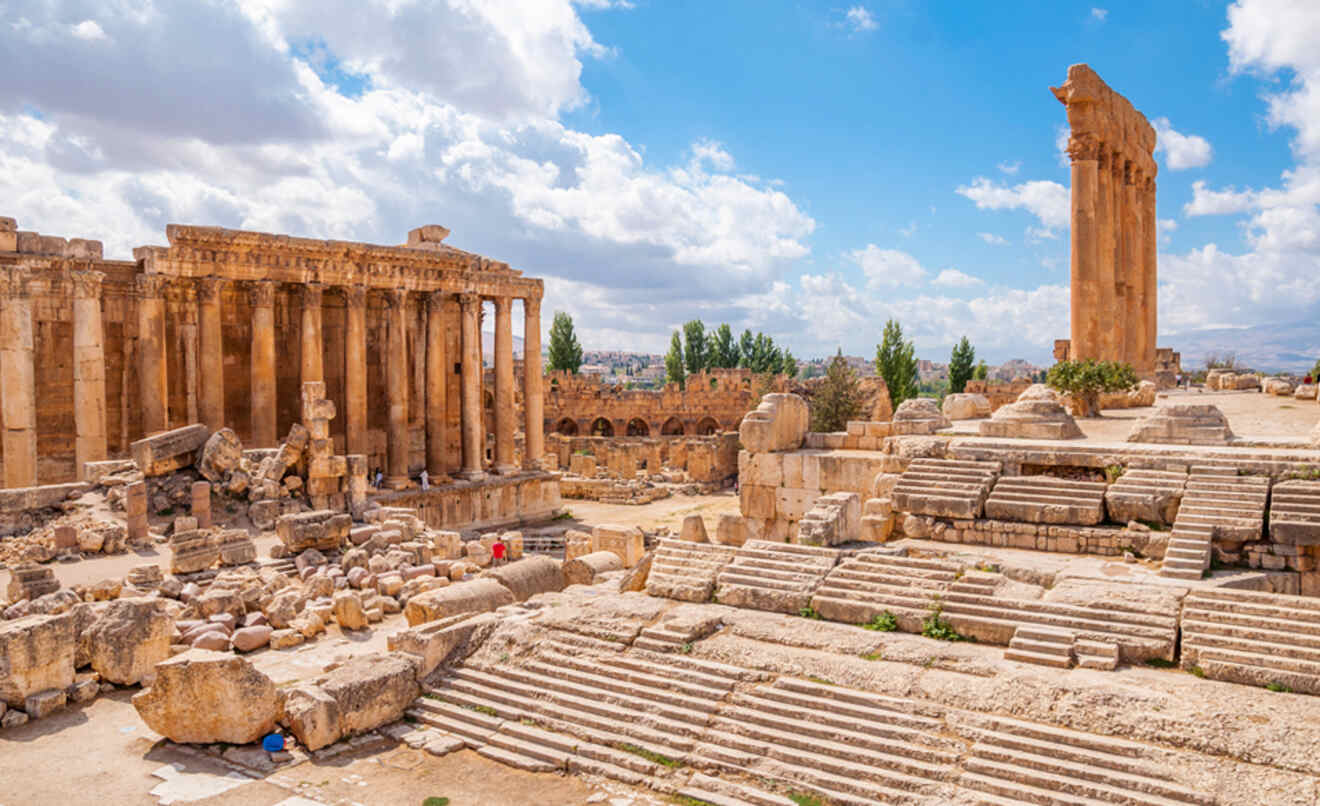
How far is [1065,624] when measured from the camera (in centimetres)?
877

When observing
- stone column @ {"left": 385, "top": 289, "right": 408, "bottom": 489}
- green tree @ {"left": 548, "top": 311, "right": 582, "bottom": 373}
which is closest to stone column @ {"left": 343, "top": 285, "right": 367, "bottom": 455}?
stone column @ {"left": 385, "top": 289, "right": 408, "bottom": 489}

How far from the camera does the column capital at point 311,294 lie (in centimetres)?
2284

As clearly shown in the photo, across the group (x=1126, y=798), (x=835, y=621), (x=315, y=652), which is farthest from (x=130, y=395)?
(x=1126, y=798)

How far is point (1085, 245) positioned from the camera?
2409 cm

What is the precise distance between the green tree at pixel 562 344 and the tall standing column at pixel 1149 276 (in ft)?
123

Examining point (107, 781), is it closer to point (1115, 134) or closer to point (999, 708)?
point (999, 708)

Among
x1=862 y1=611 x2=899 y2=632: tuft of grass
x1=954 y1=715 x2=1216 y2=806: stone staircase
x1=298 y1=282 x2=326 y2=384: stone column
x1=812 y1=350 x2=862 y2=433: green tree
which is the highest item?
x1=298 y1=282 x2=326 y2=384: stone column

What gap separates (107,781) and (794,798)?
5.87 meters

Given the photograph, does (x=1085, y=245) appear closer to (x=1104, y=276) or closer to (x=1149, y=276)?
(x=1104, y=276)

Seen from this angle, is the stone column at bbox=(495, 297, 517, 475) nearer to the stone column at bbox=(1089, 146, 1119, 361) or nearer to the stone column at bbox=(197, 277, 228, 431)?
the stone column at bbox=(197, 277, 228, 431)

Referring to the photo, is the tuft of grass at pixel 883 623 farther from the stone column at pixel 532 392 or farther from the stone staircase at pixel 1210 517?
the stone column at pixel 532 392

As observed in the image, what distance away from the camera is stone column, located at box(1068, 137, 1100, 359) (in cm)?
2397

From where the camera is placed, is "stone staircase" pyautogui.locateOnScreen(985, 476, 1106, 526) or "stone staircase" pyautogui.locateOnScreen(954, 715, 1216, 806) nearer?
"stone staircase" pyautogui.locateOnScreen(954, 715, 1216, 806)

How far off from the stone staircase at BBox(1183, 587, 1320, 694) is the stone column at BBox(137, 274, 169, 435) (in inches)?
822
